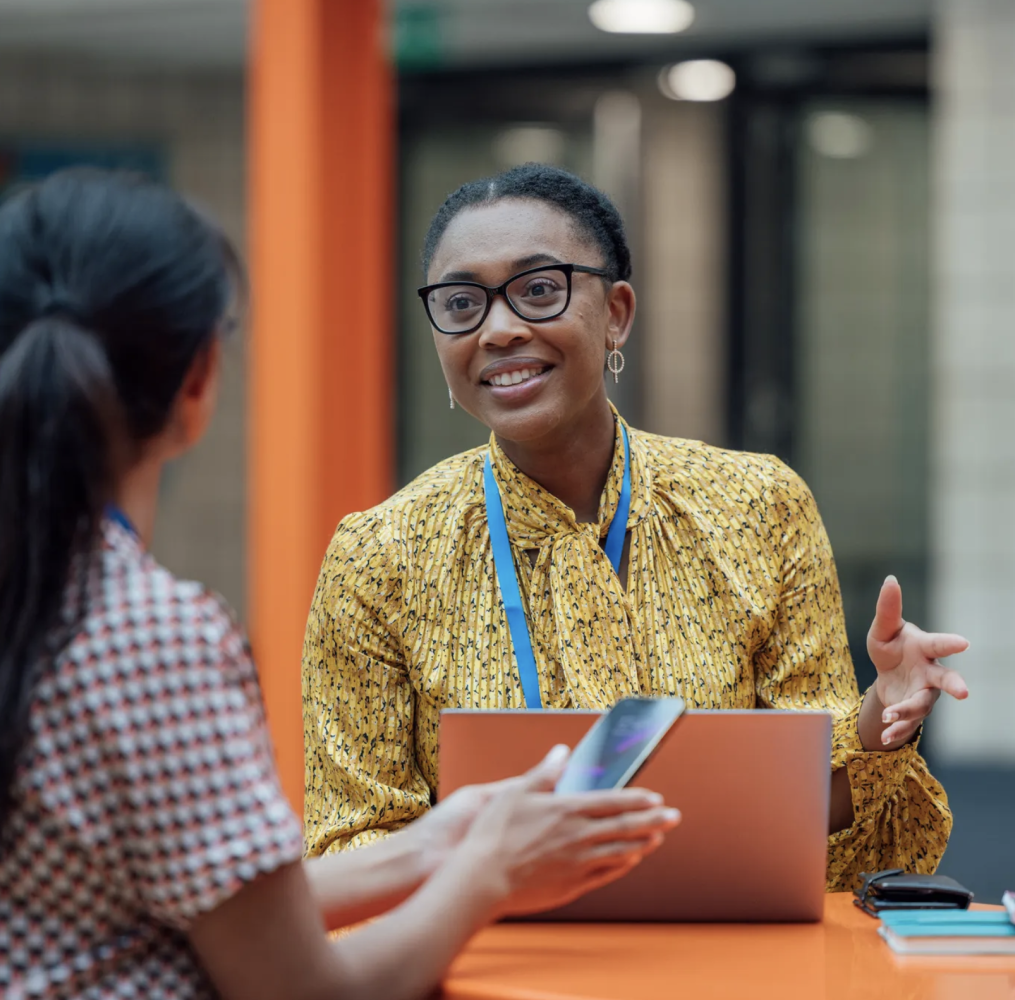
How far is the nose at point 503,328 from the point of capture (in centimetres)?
200

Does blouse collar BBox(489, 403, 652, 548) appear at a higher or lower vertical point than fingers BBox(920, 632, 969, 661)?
higher

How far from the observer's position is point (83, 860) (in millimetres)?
1145

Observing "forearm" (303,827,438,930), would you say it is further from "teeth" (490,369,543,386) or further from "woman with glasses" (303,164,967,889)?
"teeth" (490,369,543,386)

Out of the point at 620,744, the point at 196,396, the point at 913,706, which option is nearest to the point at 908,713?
the point at 913,706

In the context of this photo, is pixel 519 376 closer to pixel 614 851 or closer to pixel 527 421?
pixel 527 421

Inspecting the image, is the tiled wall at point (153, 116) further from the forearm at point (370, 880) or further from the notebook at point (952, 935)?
the notebook at point (952, 935)

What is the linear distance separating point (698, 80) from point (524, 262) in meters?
3.81

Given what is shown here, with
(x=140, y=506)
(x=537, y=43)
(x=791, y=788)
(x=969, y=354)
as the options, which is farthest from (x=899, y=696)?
(x=537, y=43)

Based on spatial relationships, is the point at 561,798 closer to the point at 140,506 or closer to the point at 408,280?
the point at 140,506

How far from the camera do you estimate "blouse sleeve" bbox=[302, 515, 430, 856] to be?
75.6 inches

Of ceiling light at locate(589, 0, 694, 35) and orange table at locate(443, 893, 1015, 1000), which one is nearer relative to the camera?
orange table at locate(443, 893, 1015, 1000)

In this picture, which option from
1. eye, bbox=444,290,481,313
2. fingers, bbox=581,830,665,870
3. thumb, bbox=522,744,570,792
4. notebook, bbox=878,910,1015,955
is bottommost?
notebook, bbox=878,910,1015,955

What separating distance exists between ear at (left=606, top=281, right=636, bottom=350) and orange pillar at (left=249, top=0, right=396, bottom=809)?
1.75 meters

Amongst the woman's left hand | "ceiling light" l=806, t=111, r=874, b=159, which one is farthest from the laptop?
"ceiling light" l=806, t=111, r=874, b=159
